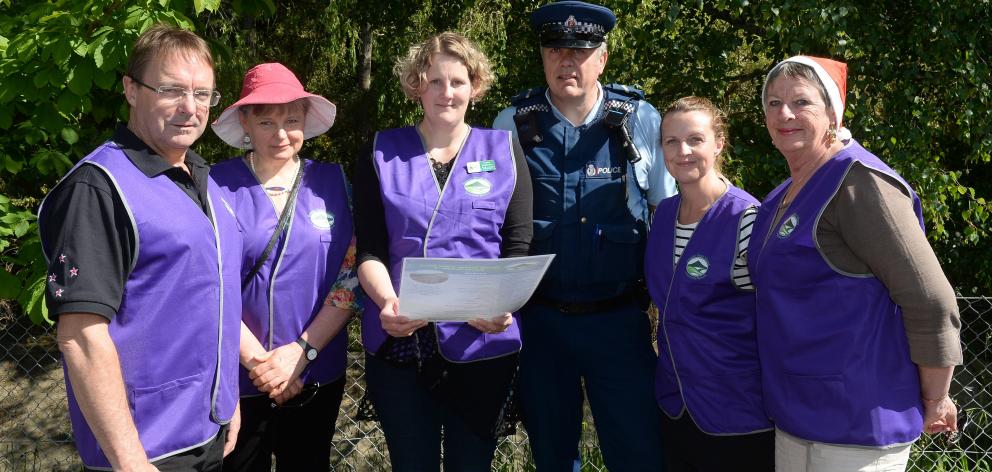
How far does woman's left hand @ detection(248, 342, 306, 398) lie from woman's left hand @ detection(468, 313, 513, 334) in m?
0.61

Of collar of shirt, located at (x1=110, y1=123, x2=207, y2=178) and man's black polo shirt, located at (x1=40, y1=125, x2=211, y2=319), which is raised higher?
collar of shirt, located at (x1=110, y1=123, x2=207, y2=178)

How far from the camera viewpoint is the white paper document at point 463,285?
2566 millimetres

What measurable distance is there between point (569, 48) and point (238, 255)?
4.87ft

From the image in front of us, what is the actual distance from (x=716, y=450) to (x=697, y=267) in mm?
606

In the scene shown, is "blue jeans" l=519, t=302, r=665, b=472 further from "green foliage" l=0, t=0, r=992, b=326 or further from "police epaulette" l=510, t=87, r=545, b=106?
"green foliage" l=0, t=0, r=992, b=326

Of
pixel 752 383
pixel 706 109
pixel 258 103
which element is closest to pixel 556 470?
pixel 752 383

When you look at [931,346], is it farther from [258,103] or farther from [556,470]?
[258,103]

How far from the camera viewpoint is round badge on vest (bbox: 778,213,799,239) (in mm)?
2438

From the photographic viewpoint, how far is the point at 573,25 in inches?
130

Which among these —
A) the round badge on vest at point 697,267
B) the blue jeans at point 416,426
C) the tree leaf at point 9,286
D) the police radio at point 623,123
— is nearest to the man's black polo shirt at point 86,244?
the blue jeans at point 416,426

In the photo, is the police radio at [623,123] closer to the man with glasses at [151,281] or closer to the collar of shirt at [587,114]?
the collar of shirt at [587,114]

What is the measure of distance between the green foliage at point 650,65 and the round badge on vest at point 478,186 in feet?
1.38

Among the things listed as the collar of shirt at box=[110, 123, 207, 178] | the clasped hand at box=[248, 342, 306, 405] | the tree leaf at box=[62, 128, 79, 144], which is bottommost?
the clasped hand at box=[248, 342, 306, 405]

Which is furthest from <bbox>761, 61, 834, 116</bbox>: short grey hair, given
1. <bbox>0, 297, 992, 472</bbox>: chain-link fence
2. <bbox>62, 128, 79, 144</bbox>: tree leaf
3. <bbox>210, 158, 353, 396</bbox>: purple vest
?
<bbox>62, 128, 79, 144</bbox>: tree leaf
